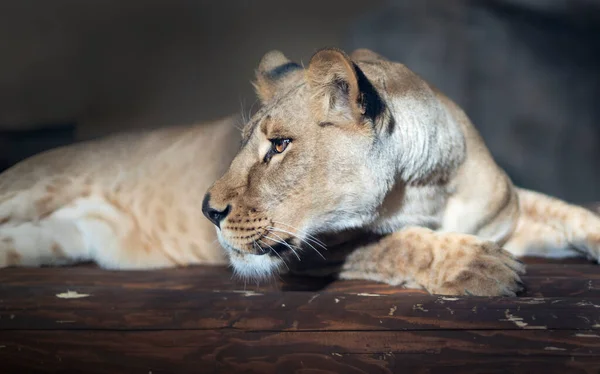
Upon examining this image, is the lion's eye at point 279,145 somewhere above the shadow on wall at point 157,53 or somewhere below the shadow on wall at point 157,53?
below

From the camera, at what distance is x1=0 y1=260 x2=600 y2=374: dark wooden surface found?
1.64m

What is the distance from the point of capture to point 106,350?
171 cm

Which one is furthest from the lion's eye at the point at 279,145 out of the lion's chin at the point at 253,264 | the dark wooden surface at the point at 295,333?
the dark wooden surface at the point at 295,333

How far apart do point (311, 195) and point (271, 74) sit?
595 mm

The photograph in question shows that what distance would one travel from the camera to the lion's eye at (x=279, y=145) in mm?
1969

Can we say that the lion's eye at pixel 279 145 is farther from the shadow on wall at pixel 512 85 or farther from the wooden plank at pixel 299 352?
the shadow on wall at pixel 512 85

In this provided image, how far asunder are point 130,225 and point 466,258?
1.43 meters

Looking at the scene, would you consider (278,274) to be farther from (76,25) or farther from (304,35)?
(76,25)

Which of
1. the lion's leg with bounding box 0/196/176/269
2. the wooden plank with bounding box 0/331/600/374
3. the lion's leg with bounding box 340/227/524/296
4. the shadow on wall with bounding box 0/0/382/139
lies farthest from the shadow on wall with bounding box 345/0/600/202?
the wooden plank with bounding box 0/331/600/374

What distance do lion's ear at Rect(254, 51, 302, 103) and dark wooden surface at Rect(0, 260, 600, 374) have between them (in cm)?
80

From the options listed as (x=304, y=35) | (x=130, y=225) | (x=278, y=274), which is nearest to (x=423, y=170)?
(x=278, y=274)

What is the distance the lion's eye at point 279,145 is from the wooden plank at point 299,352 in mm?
551

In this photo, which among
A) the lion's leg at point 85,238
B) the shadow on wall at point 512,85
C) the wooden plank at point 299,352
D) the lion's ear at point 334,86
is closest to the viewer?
the wooden plank at point 299,352

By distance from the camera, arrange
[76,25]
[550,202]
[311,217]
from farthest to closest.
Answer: [76,25], [550,202], [311,217]
